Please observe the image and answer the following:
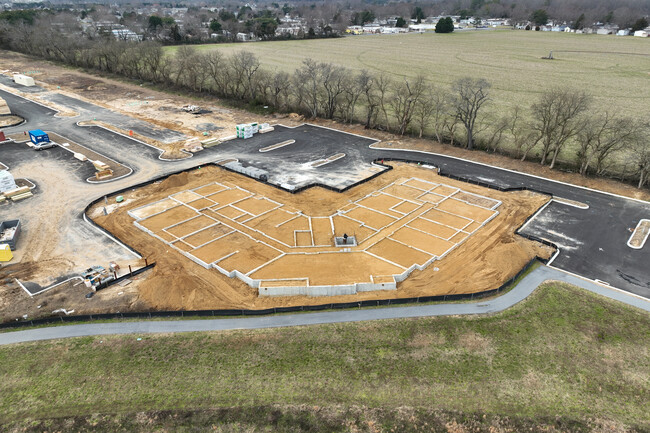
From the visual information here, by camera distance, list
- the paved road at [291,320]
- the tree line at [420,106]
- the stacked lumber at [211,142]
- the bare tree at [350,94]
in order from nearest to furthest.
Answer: the paved road at [291,320] < the tree line at [420,106] < the stacked lumber at [211,142] < the bare tree at [350,94]

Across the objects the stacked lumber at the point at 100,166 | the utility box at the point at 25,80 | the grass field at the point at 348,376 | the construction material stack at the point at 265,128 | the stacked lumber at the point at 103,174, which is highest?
the utility box at the point at 25,80

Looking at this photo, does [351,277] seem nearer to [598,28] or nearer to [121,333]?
[121,333]

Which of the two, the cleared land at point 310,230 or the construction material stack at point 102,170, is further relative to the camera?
the construction material stack at point 102,170

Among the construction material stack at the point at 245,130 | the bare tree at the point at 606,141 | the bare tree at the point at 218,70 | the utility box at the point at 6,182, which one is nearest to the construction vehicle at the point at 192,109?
the bare tree at the point at 218,70

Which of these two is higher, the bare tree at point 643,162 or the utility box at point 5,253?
the bare tree at point 643,162

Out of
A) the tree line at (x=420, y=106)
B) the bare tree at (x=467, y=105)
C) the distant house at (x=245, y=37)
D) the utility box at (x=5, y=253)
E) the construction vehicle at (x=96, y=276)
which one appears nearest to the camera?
the construction vehicle at (x=96, y=276)

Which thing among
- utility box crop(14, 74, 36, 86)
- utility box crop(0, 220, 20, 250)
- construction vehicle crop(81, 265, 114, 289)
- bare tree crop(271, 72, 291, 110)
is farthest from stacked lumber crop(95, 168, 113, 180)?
utility box crop(14, 74, 36, 86)

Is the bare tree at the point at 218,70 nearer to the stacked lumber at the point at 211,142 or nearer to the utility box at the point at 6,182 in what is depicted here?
the stacked lumber at the point at 211,142

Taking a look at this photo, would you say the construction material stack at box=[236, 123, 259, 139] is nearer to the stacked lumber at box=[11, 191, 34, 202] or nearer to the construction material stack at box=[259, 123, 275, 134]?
the construction material stack at box=[259, 123, 275, 134]
